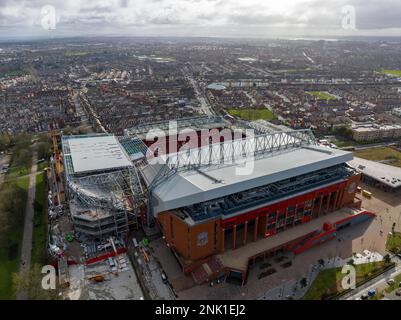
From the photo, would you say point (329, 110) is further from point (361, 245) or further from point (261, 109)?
point (361, 245)

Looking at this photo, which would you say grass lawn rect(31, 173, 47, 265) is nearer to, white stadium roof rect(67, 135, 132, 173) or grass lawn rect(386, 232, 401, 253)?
white stadium roof rect(67, 135, 132, 173)

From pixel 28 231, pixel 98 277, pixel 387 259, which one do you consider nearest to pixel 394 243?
pixel 387 259

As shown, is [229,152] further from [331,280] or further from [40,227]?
[40,227]

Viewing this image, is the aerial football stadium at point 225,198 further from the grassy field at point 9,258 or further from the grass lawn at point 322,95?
the grass lawn at point 322,95

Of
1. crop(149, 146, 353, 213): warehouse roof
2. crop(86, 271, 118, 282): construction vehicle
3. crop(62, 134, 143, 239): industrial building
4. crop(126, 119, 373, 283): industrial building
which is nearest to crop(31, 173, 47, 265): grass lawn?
crop(62, 134, 143, 239): industrial building

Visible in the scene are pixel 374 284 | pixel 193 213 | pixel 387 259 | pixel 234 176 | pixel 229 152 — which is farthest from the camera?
pixel 229 152

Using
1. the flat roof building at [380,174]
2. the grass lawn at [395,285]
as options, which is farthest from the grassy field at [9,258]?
the flat roof building at [380,174]
